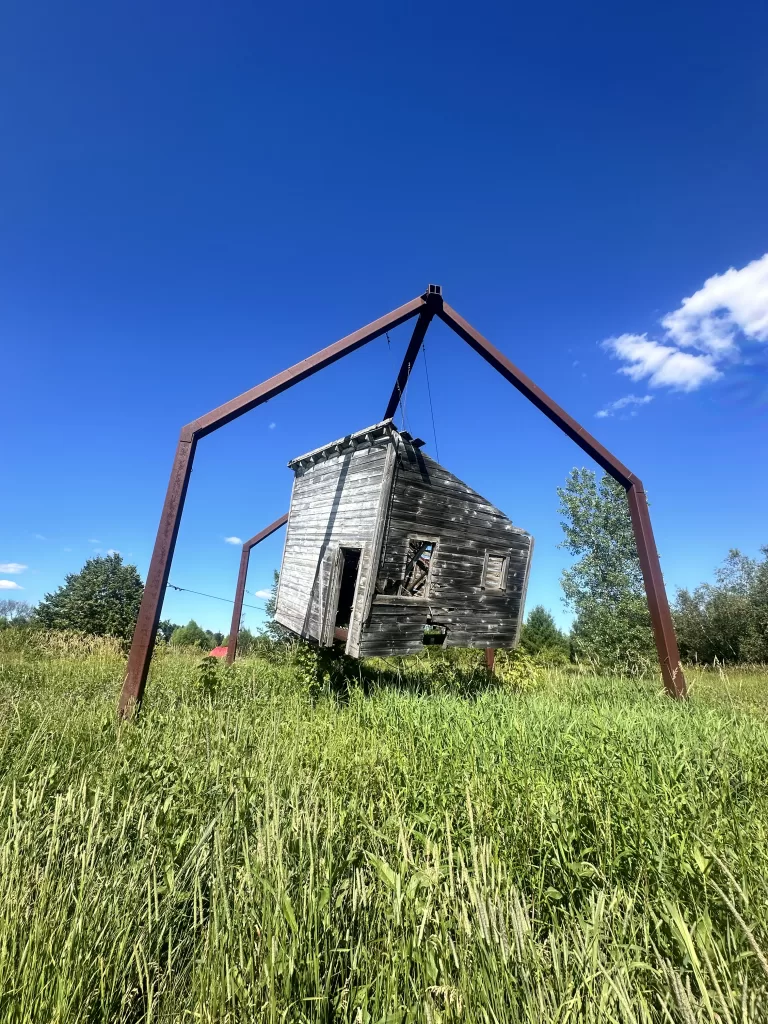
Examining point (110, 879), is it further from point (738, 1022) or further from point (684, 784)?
point (684, 784)

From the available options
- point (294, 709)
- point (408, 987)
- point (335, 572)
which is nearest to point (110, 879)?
point (408, 987)

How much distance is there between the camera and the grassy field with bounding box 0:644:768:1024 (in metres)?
1.63

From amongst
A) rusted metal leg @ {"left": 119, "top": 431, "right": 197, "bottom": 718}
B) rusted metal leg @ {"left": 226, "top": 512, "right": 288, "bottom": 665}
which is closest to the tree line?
rusted metal leg @ {"left": 226, "top": 512, "right": 288, "bottom": 665}

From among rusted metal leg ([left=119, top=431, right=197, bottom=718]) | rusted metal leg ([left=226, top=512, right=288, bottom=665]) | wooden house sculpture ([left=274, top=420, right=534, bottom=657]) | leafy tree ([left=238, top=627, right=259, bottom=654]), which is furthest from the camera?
leafy tree ([left=238, top=627, right=259, bottom=654])

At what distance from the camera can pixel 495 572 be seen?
1057cm

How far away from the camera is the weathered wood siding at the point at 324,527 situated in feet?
29.2

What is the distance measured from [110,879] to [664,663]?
9230mm

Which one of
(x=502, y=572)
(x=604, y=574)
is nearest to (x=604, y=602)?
(x=604, y=574)

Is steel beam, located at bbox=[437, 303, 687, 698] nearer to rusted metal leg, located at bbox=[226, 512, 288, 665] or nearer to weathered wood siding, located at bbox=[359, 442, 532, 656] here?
weathered wood siding, located at bbox=[359, 442, 532, 656]

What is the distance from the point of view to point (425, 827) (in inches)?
127

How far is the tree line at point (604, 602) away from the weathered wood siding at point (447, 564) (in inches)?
726

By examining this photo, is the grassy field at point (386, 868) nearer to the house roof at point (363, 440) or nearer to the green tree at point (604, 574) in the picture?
the house roof at point (363, 440)

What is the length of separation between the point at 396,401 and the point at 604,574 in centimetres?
2351

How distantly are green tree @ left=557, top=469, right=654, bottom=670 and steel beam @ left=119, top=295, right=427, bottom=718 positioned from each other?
2481 centimetres
